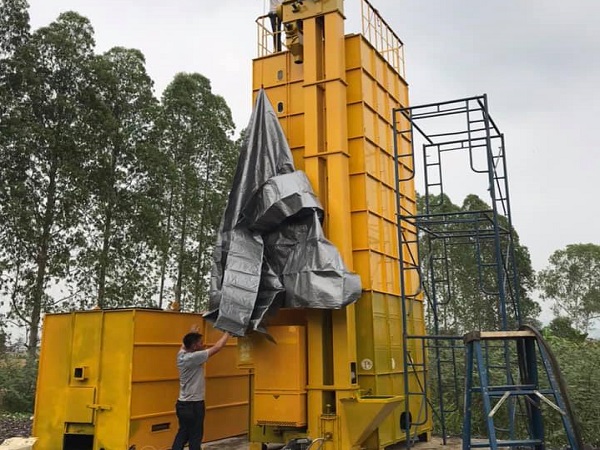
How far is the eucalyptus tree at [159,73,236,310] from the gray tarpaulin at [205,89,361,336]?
12252 mm

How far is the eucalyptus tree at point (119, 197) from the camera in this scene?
59.1 ft

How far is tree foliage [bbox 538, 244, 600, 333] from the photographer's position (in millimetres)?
43000

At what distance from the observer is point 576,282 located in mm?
44250

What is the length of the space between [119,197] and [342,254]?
1270 cm

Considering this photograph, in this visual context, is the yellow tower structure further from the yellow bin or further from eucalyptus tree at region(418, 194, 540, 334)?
eucalyptus tree at region(418, 194, 540, 334)

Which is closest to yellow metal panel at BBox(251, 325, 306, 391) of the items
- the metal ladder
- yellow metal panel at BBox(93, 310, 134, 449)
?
yellow metal panel at BBox(93, 310, 134, 449)

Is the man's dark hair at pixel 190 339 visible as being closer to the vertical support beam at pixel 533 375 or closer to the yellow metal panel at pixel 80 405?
the yellow metal panel at pixel 80 405

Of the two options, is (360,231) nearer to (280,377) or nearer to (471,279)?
(280,377)

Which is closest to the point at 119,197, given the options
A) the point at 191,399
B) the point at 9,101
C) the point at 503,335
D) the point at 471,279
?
the point at 9,101

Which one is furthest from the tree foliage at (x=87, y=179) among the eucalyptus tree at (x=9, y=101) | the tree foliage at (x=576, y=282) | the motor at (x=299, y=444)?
the tree foliage at (x=576, y=282)

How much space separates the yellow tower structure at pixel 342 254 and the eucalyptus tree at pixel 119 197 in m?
10.3

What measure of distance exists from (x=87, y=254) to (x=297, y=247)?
12234 millimetres

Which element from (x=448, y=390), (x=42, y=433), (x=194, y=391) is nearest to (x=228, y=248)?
(x=194, y=391)

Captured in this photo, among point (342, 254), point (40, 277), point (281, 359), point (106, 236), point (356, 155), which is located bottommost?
point (281, 359)
